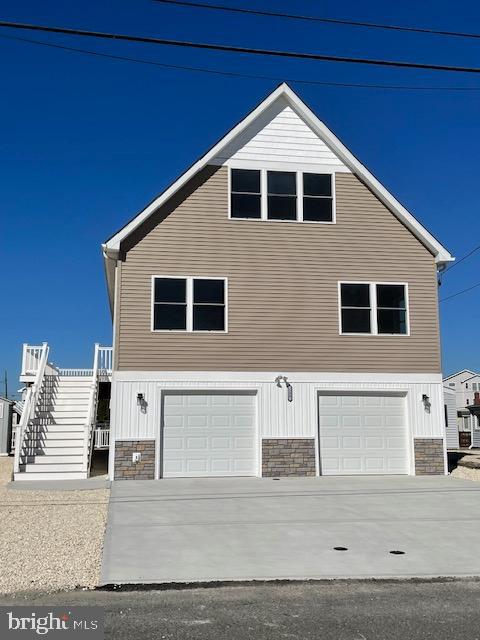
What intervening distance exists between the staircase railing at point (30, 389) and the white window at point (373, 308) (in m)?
8.13

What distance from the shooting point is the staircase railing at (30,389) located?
13.5m

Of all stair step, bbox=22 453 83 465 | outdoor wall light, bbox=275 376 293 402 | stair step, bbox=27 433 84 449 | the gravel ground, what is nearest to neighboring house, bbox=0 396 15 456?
stair step, bbox=27 433 84 449

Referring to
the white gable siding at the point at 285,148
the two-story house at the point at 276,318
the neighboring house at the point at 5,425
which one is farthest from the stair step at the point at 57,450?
the neighboring house at the point at 5,425

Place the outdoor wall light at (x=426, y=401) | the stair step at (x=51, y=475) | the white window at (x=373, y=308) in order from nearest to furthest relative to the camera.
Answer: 1. the stair step at (x=51, y=475)
2. the outdoor wall light at (x=426, y=401)
3. the white window at (x=373, y=308)

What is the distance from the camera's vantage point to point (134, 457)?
14195mm

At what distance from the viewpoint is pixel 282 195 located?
16.0 m

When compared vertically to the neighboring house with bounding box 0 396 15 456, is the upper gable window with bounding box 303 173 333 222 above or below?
above

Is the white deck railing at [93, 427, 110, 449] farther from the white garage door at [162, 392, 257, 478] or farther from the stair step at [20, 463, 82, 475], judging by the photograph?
the white garage door at [162, 392, 257, 478]

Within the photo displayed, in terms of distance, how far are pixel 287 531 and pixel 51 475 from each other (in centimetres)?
714

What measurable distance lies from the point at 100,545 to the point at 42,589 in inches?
75.8

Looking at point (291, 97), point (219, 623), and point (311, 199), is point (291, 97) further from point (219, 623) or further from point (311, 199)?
point (219, 623)

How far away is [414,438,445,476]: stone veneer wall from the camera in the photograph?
15359 millimetres

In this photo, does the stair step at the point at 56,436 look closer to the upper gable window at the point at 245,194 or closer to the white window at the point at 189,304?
the white window at the point at 189,304

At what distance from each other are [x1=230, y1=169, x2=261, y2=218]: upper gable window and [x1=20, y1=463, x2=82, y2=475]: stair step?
7.44 meters
